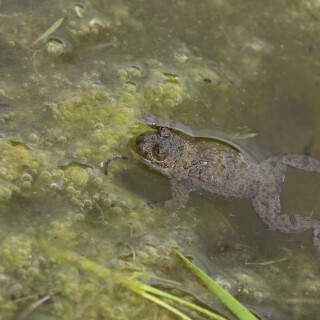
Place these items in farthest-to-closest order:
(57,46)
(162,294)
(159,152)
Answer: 1. (57,46)
2. (159,152)
3. (162,294)

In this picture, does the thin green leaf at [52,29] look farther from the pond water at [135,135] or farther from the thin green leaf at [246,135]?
the thin green leaf at [246,135]

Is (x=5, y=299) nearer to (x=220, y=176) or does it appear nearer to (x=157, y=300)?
(x=157, y=300)

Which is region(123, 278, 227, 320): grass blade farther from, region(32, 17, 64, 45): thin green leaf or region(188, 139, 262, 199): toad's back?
region(32, 17, 64, 45): thin green leaf

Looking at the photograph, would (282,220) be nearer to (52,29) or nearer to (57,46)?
(57,46)

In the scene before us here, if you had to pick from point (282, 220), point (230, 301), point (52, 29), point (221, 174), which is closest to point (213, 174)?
point (221, 174)

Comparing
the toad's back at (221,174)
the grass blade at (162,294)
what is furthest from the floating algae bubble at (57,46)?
the grass blade at (162,294)

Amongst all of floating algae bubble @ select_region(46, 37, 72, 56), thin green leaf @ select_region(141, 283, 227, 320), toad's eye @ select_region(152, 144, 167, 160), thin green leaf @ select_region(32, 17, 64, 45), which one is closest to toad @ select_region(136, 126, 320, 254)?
toad's eye @ select_region(152, 144, 167, 160)
